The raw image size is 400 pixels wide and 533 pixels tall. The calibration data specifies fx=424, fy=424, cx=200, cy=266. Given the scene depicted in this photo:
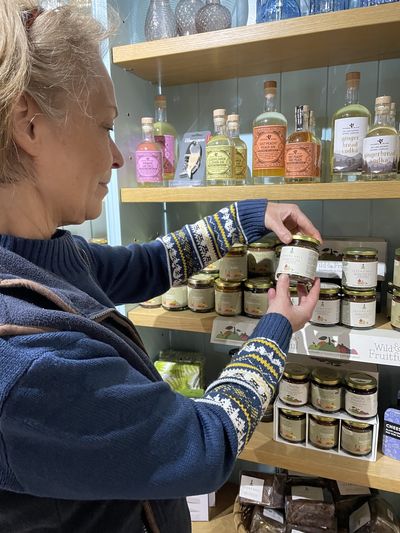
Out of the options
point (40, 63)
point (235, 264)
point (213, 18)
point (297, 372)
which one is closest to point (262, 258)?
point (235, 264)

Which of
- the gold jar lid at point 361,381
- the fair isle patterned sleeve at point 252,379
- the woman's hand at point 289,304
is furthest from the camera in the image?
the gold jar lid at point 361,381

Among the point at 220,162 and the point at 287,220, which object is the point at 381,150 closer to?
the point at 287,220

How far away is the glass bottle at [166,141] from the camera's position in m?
1.16

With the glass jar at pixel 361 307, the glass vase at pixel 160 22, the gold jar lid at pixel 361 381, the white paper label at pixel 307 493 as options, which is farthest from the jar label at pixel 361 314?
the glass vase at pixel 160 22

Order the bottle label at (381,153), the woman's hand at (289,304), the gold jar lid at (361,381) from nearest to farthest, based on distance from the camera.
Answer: the woman's hand at (289,304)
the bottle label at (381,153)
the gold jar lid at (361,381)

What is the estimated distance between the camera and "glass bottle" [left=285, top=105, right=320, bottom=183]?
36.9 inches

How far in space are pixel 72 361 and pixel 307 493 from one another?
97cm

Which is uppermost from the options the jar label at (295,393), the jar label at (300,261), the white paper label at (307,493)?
the jar label at (300,261)

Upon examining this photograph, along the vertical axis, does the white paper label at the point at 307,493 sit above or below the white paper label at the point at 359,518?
above

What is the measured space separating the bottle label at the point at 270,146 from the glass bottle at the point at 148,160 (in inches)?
10.2

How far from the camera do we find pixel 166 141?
1173 mm

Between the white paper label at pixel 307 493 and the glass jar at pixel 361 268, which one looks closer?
the glass jar at pixel 361 268

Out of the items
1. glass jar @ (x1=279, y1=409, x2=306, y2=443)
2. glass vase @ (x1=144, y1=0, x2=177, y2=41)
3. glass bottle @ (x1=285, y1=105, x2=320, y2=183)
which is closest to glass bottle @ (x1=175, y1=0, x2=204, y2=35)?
glass vase @ (x1=144, y1=0, x2=177, y2=41)

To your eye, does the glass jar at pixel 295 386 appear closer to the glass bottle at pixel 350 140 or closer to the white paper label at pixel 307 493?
the white paper label at pixel 307 493
